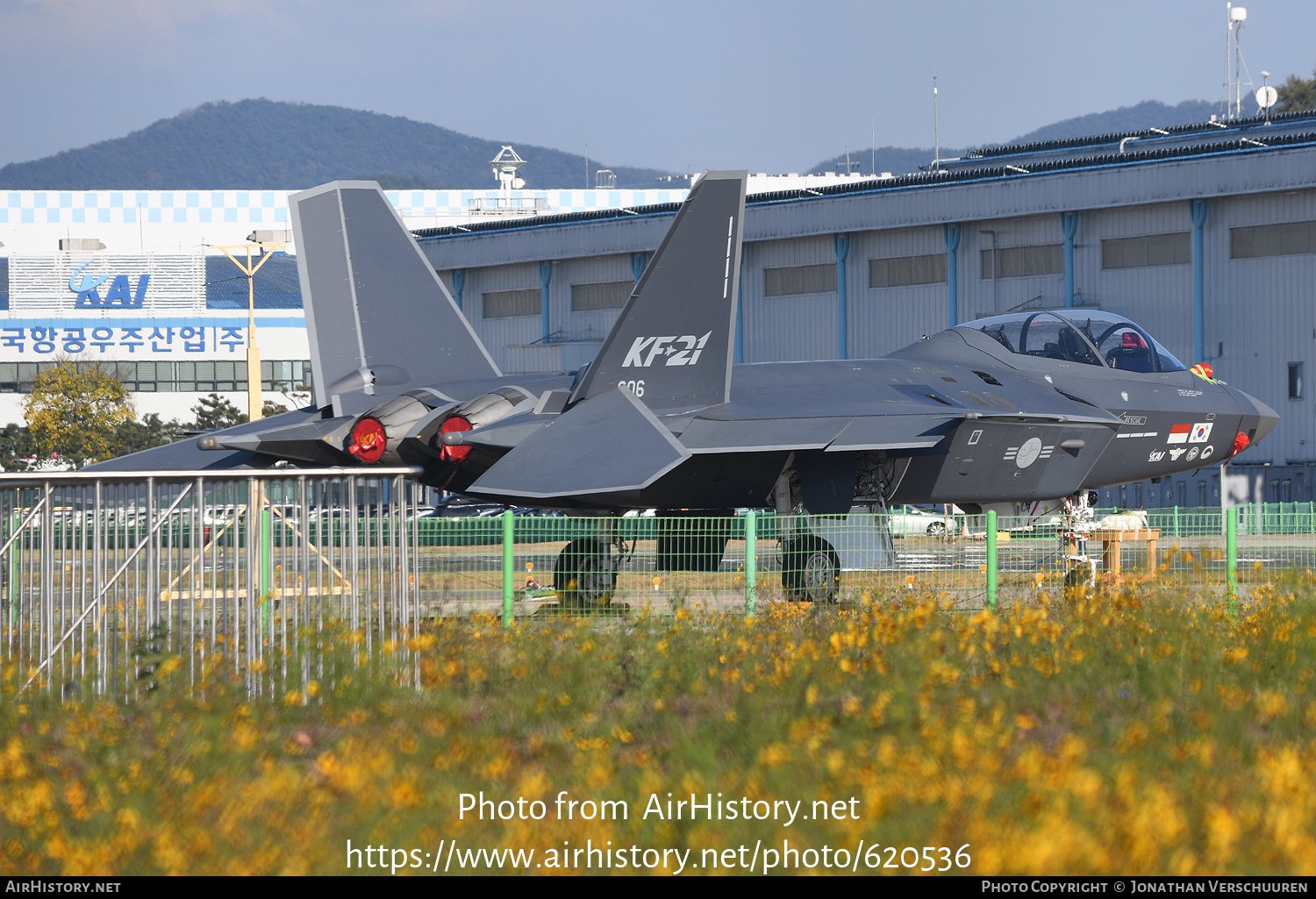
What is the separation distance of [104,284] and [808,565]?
8505 centimetres

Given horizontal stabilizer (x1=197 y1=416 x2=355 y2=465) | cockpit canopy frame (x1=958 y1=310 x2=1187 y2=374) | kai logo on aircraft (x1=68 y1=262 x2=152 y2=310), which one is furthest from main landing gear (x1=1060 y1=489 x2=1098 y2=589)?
kai logo on aircraft (x1=68 y1=262 x2=152 y2=310)

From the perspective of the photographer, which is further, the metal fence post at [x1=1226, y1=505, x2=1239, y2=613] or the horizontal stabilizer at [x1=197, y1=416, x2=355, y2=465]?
the metal fence post at [x1=1226, y1=505, x2=1239, y2=613]

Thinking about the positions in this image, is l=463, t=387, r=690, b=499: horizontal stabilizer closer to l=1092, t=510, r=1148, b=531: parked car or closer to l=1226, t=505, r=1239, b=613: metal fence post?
l=1226, t=505, r=1239, b=613: metal fence post

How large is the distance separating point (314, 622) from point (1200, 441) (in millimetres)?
11867

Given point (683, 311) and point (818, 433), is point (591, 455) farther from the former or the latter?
point (818, 433)

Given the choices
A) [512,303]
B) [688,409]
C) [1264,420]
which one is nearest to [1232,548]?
[1264,420]

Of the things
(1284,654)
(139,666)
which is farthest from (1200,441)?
(139,666)

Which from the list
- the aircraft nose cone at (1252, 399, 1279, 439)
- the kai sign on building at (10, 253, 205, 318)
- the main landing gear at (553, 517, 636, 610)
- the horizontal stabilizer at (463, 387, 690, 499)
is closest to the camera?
the horizontal stabilizer at (463, 387, 690, 499)

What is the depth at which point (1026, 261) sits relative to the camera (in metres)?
36.8

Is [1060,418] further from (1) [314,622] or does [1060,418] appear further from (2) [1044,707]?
(1) [314,622]

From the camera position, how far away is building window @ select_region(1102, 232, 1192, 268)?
113ft

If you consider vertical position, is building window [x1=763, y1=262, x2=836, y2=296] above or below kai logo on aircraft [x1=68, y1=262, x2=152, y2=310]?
below

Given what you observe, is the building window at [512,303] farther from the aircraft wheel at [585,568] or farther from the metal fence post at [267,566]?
the metal fence post at [267,566]

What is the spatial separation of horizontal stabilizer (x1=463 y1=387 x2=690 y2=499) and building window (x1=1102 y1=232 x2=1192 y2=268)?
93.2 feet
